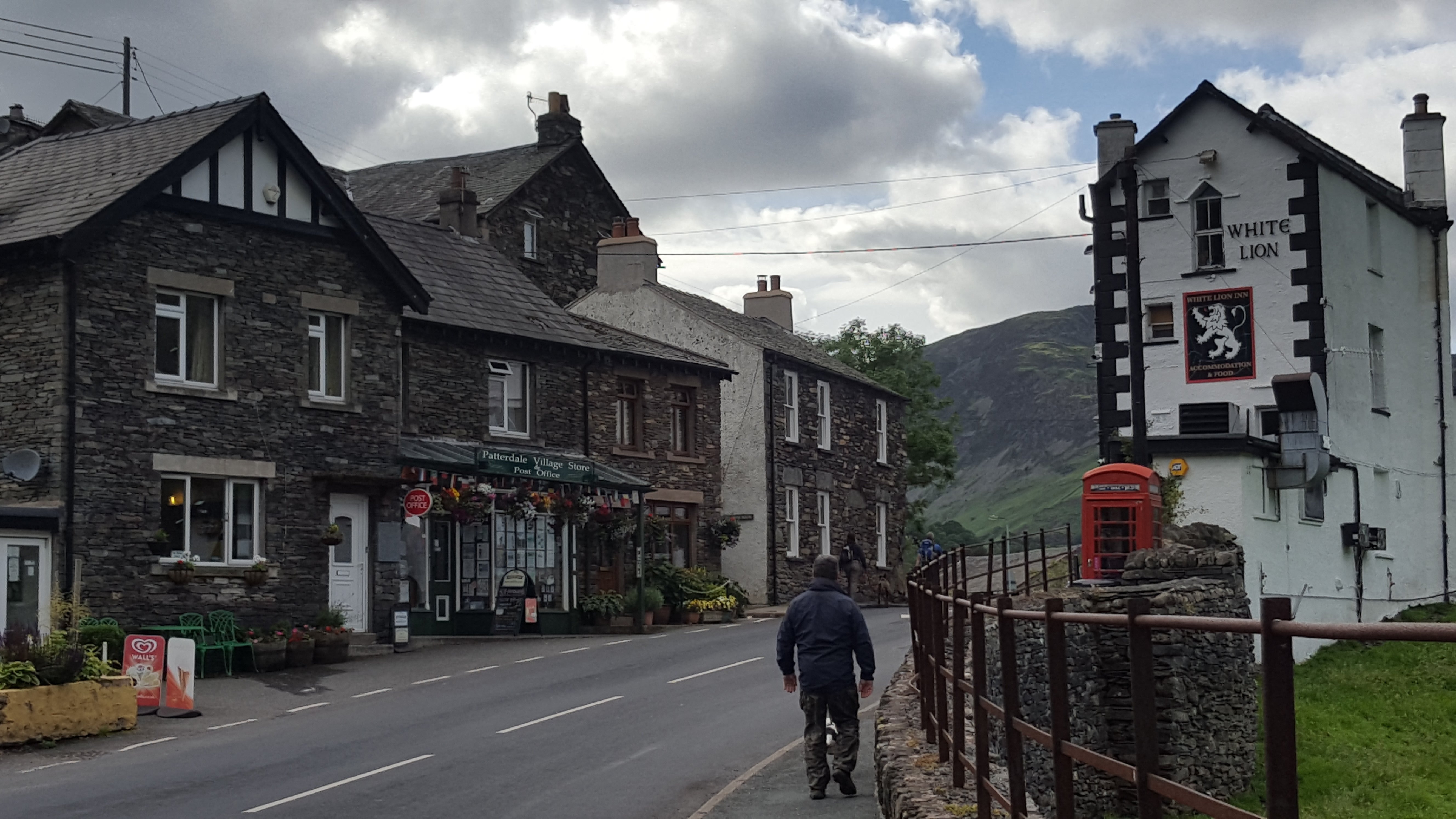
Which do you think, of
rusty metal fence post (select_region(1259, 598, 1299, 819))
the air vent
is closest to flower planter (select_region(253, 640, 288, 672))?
the air vent

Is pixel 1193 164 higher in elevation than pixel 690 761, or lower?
higher

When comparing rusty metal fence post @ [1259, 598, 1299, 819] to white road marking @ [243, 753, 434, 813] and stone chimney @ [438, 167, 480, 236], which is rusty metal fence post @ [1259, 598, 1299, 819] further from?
stone chimney @ [438, 167, 480, 236]

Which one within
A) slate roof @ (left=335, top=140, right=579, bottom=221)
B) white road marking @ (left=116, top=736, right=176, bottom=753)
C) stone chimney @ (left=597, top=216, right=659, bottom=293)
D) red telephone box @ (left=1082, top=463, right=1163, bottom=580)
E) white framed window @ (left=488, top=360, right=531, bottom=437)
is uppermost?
slate roof @ (left=335, top=140, right=579, bottom=221)

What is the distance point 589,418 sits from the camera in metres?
33.9

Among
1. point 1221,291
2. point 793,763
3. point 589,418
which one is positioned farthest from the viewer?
point 589,418

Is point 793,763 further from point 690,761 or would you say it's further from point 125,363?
point 125,363

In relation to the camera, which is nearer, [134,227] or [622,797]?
[622,797]

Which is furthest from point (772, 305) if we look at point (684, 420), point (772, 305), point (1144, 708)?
point (1144, 708)

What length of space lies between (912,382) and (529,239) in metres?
30.3

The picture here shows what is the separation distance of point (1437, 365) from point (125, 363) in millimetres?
27567

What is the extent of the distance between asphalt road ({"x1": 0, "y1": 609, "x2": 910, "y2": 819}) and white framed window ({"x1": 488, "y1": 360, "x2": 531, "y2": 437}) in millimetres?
7546

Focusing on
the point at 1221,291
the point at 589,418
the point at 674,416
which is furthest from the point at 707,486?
the point at 1221,291

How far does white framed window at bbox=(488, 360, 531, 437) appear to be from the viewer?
31.5 metres

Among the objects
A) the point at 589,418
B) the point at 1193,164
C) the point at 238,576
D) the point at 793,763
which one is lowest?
the point at 793,763
